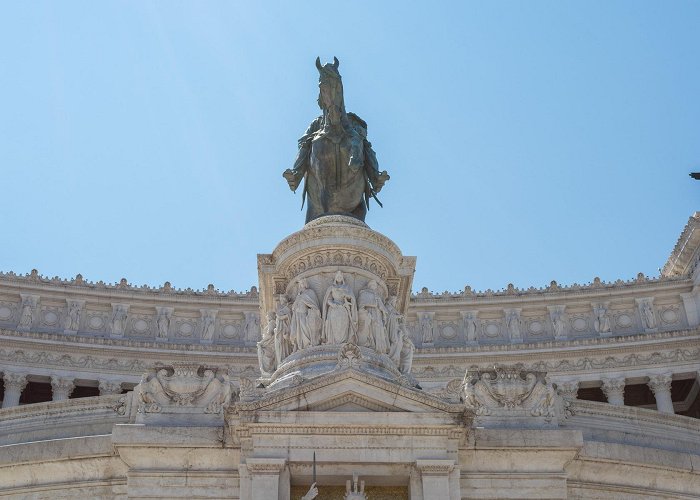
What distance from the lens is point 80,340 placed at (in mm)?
54562

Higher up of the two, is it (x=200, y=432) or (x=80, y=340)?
(x=80, y=340)

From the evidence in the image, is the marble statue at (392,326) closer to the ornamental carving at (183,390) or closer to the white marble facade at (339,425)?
the white marble facade at (339,425)

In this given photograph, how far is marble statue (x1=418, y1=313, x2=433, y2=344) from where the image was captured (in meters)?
57.3

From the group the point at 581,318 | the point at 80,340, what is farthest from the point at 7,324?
the point at 581,318

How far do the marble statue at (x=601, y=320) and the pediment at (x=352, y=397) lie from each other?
40.8m

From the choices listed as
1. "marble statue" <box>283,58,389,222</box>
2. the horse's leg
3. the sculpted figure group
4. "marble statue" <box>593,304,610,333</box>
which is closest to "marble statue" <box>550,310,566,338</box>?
"marble statue" <box>593,304,610,333</box>

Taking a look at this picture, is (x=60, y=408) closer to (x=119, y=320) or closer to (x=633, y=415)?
(x=633, y=415)

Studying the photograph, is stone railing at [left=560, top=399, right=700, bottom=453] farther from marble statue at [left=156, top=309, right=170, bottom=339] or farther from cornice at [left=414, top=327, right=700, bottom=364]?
marble statue at [left=156, top=309, right=170, bottom=339]

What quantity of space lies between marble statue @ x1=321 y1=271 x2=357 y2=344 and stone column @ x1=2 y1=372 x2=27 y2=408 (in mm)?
33530

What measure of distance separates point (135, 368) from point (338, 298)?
33.9 m

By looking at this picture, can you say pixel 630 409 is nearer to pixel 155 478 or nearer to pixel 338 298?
pixel 338 298

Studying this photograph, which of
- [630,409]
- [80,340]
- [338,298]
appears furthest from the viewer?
[80,340]

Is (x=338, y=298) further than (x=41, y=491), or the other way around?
(x=338, y=298)

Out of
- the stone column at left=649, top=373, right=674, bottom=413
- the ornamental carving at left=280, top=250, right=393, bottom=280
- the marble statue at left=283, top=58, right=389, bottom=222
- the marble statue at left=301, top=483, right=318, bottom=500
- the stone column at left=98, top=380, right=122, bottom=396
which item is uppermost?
the marble statue at left=283, top=58, right=389, bottom=222
